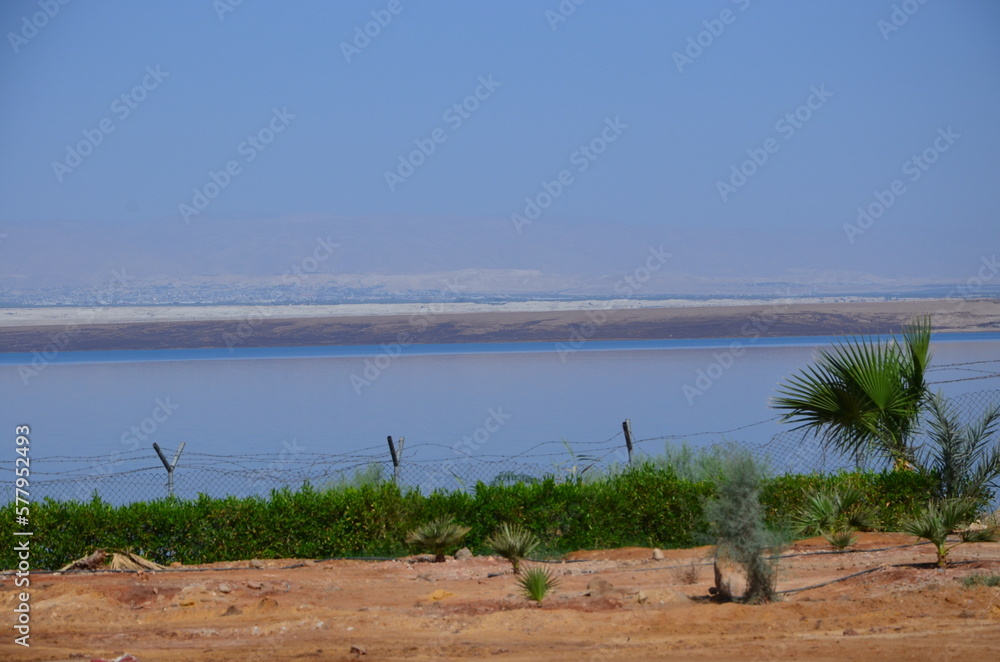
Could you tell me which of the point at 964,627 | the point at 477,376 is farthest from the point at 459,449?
the point at 477,376

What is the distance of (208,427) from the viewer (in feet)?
88.9

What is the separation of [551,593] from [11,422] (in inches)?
985

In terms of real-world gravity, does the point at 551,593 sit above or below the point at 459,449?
below

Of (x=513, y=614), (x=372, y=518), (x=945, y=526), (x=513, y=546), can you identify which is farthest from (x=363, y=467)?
(x=945, y=526)

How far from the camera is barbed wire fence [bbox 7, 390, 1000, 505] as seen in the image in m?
16.8

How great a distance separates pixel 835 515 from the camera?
12977 millimetres

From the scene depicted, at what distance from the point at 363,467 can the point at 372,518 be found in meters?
6.12

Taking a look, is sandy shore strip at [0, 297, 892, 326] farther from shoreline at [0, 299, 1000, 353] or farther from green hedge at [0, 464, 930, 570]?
green hedge at [0, 464, 930, 570]

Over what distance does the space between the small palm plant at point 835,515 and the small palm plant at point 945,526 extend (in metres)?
0.86

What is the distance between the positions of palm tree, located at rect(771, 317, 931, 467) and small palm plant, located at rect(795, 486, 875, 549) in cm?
70

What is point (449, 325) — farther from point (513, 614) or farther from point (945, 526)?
point (513, 614)

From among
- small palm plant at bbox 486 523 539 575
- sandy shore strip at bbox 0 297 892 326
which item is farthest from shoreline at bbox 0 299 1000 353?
small palm plant at bbox 486 523 539 575

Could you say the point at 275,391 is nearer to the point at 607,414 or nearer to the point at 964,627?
the point at 607,414

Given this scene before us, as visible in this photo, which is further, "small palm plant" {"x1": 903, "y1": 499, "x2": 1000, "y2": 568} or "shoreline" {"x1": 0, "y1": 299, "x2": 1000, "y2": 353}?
"shoreline" {"x1": 0, "y1": 299, "x2": 1000, "y2": 353}
